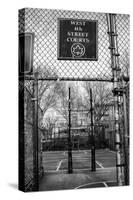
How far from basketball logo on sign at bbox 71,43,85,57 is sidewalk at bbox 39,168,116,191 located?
1.65 metres

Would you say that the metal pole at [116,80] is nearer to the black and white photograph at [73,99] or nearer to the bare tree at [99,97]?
the black and white photograph at [73,99]

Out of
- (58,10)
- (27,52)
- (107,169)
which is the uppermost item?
(58,10)

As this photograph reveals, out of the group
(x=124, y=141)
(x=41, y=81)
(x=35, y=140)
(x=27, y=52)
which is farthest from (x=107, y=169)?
(x=27, y=52)

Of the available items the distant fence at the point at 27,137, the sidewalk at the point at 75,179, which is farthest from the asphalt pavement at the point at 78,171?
the distant fence at the point at 27,137

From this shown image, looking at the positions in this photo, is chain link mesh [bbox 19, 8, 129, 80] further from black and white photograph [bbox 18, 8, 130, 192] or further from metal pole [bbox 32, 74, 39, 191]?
metal pole [bbox 32, 74, 39, 191]

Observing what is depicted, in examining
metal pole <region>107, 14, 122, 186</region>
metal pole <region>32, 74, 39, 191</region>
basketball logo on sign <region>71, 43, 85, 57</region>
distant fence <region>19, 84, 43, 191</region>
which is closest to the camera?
distant fence <region>19, 84, 43, 191</region>

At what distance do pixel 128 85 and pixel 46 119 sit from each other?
1375mm

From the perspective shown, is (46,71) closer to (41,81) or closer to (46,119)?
(41,81)

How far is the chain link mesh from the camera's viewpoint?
20.7ft

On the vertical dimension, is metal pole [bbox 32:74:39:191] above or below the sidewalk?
above

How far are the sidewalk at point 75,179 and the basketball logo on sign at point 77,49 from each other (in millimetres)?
1649

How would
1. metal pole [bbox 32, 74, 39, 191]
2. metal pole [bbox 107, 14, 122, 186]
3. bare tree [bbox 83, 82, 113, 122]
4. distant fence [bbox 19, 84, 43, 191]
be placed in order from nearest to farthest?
distant fence [bbox 19, 84, 43, 191], metal pole [bbox 32, 74, 39, 191], bare tree [bbox 83, 82, 113, 122], metal pole [bbox 107, 14, 122, 186]

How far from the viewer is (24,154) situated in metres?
6.21

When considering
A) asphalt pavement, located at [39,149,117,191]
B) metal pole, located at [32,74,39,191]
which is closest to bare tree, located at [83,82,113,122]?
asphalt pavement, located at [39,149,117,191]
